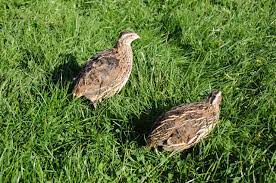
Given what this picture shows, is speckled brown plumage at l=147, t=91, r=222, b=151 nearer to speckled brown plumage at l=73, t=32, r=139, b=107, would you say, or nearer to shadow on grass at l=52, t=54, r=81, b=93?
speckled brown plumage at l=73, t=32, r=139, b=107

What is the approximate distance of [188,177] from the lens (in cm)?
459

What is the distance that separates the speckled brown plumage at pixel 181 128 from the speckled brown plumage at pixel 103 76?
851 mm

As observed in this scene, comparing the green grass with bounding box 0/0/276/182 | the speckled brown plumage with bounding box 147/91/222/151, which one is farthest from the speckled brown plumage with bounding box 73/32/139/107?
the speckled brown plumage with bounding box 147/91/222/151

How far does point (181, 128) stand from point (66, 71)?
178cm

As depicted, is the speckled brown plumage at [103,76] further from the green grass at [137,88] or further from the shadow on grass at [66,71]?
the shadow on grass at [66,71]

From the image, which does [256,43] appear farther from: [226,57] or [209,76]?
[209,76]

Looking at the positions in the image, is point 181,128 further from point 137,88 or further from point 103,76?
point 103,76

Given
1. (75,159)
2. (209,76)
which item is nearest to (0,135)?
(75,159)

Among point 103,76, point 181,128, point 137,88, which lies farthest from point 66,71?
point 181,128

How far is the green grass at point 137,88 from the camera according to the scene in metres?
4.58

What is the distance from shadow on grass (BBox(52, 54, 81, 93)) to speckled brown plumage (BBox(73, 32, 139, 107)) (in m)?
0.23

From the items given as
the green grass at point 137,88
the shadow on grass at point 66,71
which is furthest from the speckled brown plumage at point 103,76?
the shadow on grass at point 66,71

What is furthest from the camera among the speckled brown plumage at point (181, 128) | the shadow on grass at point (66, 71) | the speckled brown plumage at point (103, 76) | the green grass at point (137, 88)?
the shadow on grass at point (66, 71)

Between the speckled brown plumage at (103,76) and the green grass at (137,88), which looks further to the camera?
the speckled brown plumage at (103,76)
